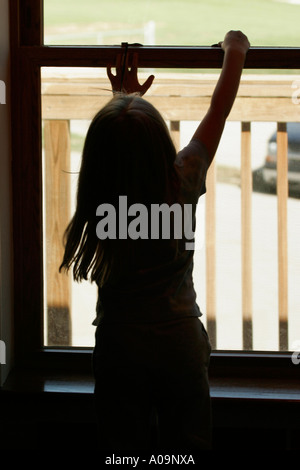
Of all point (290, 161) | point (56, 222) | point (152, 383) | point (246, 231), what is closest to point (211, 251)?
point (246, 231)

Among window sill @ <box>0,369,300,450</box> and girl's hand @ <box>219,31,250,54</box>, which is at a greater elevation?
girl's hand @ <box>219,31,250,54</box>

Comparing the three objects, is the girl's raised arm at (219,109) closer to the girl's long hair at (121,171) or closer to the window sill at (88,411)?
the girl's long hair at (121,171)

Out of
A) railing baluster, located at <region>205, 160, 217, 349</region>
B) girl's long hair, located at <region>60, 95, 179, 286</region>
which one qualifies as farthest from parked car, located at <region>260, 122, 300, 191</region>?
girl's long hair, located at <region>60, 95, 179, 286</region>

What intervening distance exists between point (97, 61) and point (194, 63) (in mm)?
237

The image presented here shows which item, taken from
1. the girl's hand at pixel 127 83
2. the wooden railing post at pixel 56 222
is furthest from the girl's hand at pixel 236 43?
the wooden railing post at pixel 56 222

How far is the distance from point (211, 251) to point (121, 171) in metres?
0.65

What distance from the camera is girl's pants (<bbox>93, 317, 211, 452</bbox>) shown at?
1.13 metres

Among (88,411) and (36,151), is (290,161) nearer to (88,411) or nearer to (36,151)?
(36,151)

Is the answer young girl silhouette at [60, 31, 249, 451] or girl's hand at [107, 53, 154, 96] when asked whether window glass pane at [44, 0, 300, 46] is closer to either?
girl's hand at [107, 53, 154, 96]

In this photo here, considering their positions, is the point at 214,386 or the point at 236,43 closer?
the point at 236,43

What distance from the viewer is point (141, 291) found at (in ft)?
3.77

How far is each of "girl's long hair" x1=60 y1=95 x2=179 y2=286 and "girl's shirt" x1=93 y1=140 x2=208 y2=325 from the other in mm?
22

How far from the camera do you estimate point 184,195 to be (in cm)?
118
